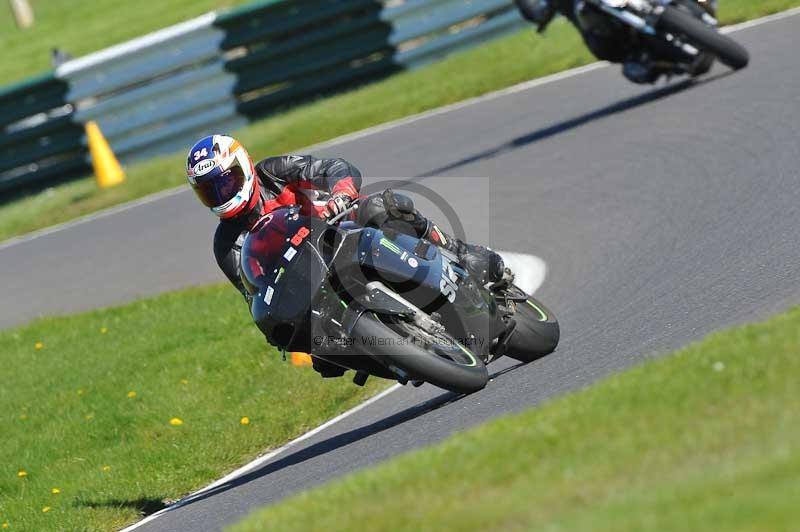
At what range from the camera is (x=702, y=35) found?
1197 centimetres

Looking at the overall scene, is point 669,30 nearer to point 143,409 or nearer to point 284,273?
point 143,409

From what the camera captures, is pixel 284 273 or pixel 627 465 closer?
pixel 627 465

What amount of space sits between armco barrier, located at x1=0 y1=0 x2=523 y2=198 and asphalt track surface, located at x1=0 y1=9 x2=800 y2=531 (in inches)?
99.3

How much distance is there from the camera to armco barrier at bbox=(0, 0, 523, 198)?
18219 mm

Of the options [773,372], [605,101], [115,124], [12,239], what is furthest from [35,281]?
[773,372]

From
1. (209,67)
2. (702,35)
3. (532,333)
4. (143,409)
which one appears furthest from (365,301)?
(209,67)

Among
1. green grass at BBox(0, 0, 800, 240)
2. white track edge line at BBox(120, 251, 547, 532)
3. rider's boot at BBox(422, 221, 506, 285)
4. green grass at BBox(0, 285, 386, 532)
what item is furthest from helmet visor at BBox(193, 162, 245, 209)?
green grass at BBox(0, 0, 800, 240)

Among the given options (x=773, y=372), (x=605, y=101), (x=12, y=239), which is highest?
(x=773, y=372)

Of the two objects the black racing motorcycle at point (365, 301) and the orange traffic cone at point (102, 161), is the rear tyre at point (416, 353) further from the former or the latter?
the orange traffic cone at point (102, 161)

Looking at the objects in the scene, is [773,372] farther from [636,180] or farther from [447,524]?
[636,180]

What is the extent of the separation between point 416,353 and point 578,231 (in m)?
3.86

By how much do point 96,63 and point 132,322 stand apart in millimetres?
7646

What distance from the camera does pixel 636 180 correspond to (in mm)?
10789

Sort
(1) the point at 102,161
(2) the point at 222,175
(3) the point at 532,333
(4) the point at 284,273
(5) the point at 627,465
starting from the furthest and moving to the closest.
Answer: (1) the point at 102,161
(3) the point at 532,333
(2) the point at 222,175
(4) the point at 284,273
(5) the point at 627,465
